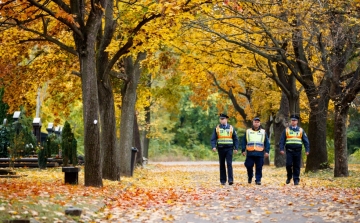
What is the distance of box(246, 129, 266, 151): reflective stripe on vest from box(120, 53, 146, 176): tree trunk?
7197 millimetres

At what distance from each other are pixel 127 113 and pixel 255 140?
750 centimetres

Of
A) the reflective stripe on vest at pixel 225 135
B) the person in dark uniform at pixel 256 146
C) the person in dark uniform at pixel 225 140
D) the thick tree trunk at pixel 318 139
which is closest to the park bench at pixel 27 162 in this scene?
the thick tree trunk at pixel 318 139

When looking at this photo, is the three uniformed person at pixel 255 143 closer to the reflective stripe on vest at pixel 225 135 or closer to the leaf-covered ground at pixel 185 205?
the reflective stripe on vest at pixel 225 135

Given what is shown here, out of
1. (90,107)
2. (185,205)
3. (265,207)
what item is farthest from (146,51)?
(265,207)

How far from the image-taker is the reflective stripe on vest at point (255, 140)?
2067 cm

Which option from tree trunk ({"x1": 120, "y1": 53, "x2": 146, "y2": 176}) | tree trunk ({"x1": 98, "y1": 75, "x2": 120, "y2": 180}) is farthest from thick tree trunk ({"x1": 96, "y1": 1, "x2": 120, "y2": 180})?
tree trunk ({"x1": 120, "y1": 53, "x2": 146, "y2": 176})

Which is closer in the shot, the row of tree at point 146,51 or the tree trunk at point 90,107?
the tree trunk at point 90,107

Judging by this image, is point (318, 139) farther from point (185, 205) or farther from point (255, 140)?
point (185, 205)

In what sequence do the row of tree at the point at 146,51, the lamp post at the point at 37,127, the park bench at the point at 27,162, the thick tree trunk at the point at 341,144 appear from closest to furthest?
the row of tree at the point at 146,51, the thick tree trunk at the point at 341,144, the park bench at the point at 27,162, the lamp post at the point at 37,127

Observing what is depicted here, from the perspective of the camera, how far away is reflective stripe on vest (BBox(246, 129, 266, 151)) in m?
20.7

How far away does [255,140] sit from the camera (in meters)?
20.7

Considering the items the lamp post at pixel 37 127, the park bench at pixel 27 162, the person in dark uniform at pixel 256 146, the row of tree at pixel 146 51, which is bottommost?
the park bench at pixel 27 162

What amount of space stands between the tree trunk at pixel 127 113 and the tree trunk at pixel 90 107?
822cm

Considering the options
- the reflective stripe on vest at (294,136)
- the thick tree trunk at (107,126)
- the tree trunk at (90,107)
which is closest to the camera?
the tree trunk at (90,107)
